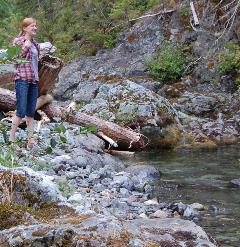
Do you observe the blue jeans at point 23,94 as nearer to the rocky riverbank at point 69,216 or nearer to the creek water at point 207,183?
the rocky riverbank at point 69,216

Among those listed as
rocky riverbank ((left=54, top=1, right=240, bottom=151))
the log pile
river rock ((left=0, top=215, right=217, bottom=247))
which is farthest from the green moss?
rocky riverbank ((left=54, top=1, right=240, bottom=151))

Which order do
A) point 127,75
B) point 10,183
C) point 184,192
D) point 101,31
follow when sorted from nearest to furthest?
1. point 10,183
2. point 184,192
3. point 127,75
4. point 101,31

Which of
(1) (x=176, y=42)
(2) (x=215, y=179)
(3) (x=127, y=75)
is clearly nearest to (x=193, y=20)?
(1) (x=176, y=42)

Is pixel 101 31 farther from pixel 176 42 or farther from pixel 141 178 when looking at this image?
pixel 141 178

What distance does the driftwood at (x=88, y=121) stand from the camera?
9984 millimetres

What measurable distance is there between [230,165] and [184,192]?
2.38m

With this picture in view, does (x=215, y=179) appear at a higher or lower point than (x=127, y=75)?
lower

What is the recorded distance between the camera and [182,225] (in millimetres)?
3004

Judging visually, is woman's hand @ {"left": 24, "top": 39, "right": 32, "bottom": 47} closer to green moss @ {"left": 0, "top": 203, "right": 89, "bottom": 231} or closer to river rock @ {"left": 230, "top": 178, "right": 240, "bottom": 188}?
river rock @ {"left": 230, "top": 178, "right": 240, "bottom": 188}

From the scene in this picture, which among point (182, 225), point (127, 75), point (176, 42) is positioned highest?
point (176, 42)

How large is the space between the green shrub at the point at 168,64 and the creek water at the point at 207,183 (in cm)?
561

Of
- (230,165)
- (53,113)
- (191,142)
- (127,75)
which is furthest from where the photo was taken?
(127,75)

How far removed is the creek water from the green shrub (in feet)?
18.4

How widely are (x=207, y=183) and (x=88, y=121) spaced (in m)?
3.40
